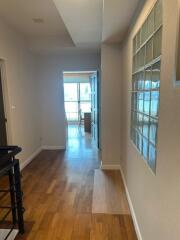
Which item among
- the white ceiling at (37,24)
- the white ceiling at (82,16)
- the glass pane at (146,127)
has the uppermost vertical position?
the white ceiling at (37,24)

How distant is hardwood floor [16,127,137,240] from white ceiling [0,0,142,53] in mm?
2368

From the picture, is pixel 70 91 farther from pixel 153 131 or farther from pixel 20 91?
pixel 153 131

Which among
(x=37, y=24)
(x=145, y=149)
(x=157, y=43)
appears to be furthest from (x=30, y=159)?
(x=157, y=43)

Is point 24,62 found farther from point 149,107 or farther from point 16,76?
point 149,107

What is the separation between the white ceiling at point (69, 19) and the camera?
80.4 inches

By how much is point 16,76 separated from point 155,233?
3376 millimetres

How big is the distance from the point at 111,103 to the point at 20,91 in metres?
1.85

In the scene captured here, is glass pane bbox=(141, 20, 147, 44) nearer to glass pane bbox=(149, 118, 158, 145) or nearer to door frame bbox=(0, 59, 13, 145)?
glass pane bbox=(149, 118, 158, 145)

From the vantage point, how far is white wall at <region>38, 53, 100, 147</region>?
4.91m

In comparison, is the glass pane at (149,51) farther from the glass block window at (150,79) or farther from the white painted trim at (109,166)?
the white painted trim at (109,166)

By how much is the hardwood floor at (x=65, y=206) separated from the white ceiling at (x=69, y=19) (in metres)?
2.37

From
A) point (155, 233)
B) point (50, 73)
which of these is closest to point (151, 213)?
point (155, 233)

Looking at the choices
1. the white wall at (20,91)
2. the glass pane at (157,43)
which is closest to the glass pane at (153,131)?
the glass pane at (157,43)

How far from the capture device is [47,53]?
4.82 meters
